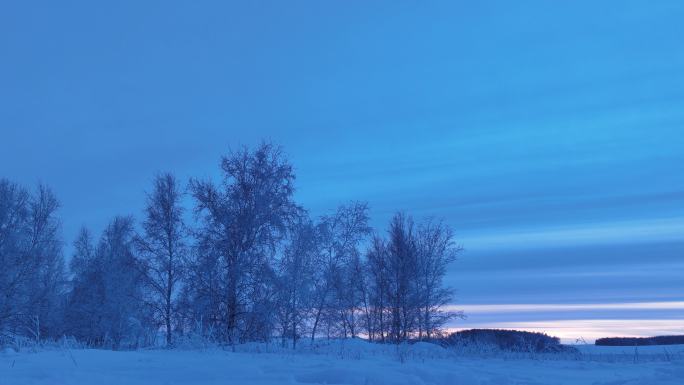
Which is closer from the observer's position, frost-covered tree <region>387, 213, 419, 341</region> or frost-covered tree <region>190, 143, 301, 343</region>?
frost-covered tree <region>190, 143, 301, 343</region>

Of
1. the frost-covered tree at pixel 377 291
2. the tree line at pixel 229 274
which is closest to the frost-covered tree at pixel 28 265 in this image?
the tree line at pixel 229 274

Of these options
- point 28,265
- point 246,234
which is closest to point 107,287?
point 28,265

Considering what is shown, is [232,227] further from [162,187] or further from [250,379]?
[250,379]

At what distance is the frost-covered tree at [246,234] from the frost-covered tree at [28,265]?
9951mm

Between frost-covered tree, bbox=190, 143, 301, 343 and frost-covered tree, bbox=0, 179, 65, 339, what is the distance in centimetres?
995

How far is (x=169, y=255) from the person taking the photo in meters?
29.9

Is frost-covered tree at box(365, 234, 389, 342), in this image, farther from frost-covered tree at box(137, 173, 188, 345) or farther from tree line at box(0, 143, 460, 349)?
frost-covered tree at box(137, 173, 188, 345)

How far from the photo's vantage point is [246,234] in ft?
88.2

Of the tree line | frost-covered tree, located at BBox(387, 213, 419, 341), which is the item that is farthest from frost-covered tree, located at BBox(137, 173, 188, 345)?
frost-covered tree, located at BBox(387, 213, 419, 341)

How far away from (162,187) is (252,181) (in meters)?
6.16

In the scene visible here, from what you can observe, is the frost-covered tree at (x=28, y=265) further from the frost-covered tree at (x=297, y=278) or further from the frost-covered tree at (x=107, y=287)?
the frost-covered tree at (x=297, y=278)

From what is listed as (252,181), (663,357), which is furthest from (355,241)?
(663,357)

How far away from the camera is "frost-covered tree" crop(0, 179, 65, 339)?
32312mm

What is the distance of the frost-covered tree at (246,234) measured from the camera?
Result: 2591 cm
